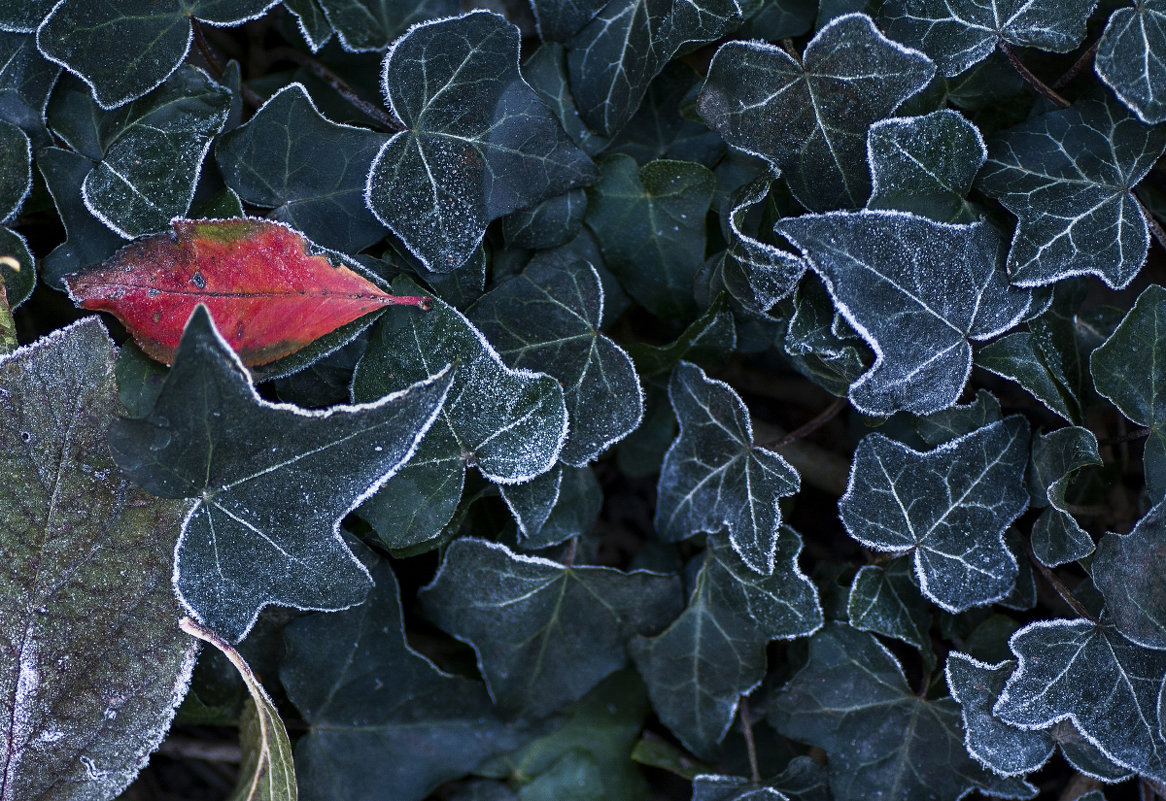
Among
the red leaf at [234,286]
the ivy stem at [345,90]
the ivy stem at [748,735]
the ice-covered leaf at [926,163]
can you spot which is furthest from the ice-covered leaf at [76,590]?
the ice-covered leaf at [926,163]

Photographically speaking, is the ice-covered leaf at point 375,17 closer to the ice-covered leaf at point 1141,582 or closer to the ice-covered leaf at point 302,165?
the ice-covered leaf at point 302,165

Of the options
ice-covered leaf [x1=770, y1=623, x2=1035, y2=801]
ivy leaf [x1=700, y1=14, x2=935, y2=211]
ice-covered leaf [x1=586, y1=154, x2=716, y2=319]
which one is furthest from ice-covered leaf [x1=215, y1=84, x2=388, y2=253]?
ice-covered leaf [x1=770, y1=623, x2=1035, y2=801]

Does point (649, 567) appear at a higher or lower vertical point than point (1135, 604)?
lower

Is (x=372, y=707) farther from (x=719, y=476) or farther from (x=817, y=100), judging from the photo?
(x=817, y=100)

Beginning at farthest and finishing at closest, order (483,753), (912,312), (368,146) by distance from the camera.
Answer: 1. (483,753)
2. (368,146)
3. (912,312)

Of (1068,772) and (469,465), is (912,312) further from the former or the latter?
(1068,772)

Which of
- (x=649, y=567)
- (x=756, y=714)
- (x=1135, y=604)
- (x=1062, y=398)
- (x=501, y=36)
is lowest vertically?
(x=756, y=714)

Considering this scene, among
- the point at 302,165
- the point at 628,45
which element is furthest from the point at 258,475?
the point at 628,45

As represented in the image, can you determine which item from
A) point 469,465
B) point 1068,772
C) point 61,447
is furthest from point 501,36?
point 1068,772
